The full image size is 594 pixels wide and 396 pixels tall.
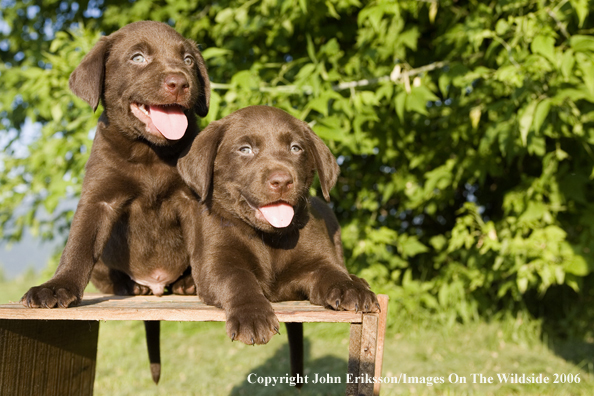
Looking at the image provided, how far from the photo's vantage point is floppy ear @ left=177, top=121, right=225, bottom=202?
2.64 metres

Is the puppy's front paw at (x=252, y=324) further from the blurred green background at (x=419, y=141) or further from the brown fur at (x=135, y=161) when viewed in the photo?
the blurred green background at (x=419, y=141)

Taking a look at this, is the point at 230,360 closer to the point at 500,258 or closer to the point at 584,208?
the point at 500,258

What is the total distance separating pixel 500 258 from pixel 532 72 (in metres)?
1.60

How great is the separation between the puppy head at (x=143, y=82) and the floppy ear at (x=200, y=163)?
0.44 ft

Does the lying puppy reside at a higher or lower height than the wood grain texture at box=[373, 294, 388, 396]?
higher

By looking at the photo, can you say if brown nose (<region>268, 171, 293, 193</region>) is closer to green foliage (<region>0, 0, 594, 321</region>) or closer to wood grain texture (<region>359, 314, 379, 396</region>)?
wood grain texture (<region>359, 314, 379, 396</region>)

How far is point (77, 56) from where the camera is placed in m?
4.05

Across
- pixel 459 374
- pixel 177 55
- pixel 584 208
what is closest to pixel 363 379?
pixel 177 55

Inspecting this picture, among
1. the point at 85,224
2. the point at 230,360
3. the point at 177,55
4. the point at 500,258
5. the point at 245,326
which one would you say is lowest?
the point at 230,360

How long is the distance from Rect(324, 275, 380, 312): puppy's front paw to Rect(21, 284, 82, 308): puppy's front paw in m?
1.00

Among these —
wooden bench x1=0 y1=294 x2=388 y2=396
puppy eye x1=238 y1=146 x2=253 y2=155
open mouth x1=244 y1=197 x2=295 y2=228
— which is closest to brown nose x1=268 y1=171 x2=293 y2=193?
open mouth x1=244 y1=197 x2=295 y2=228

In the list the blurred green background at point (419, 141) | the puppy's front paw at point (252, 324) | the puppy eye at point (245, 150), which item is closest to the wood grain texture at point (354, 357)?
the puppy's front paw at point (252, 324)

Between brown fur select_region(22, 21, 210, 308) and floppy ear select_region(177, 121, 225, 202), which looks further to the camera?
brown fur select_region(22, 21, 210, 308)

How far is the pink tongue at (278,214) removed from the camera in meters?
2.55
